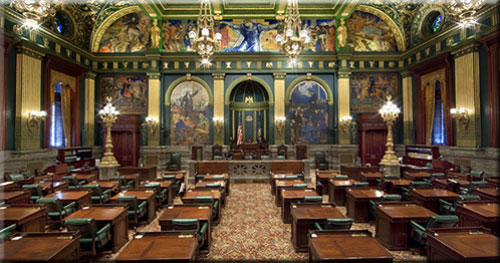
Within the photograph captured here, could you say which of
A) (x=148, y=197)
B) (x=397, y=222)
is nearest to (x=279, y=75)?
(x=148, y=197)

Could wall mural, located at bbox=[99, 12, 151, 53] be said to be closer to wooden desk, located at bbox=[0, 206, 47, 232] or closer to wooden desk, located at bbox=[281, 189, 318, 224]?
wooden desk, located at bbox=[0, 206, 47, 232]

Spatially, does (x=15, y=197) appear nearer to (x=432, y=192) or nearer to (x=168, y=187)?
(x=168, y=187)

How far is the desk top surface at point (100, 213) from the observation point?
5.27 metres

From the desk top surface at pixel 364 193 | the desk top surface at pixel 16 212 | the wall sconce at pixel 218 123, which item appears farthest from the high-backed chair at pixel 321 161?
the desk top surface at pixel 16 212

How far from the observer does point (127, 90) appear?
18.4 meters

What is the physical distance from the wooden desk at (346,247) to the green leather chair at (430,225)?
1.70 meters

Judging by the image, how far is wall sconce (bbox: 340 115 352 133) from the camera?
17.9 metres

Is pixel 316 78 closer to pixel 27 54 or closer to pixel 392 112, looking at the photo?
pixel 392 112

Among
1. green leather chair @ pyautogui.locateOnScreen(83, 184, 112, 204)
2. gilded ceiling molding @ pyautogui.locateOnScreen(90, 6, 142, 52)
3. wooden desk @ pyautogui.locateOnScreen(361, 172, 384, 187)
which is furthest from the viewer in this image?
gilded ceiling molding @ pyautogui.locateOnScreen(90, 6, 142, 52)

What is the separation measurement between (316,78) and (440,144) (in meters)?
8.40

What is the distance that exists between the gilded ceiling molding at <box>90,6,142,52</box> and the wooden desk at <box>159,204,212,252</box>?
16336 mm

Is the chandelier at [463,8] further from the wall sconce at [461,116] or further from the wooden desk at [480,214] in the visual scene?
the wall sconce at [461,116]

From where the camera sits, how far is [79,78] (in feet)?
55.6

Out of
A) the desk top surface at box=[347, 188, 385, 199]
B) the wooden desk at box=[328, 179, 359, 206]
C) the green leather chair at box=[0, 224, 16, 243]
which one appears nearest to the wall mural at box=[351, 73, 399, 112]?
the wooden desk at box=[328, 179, 359, 206]
